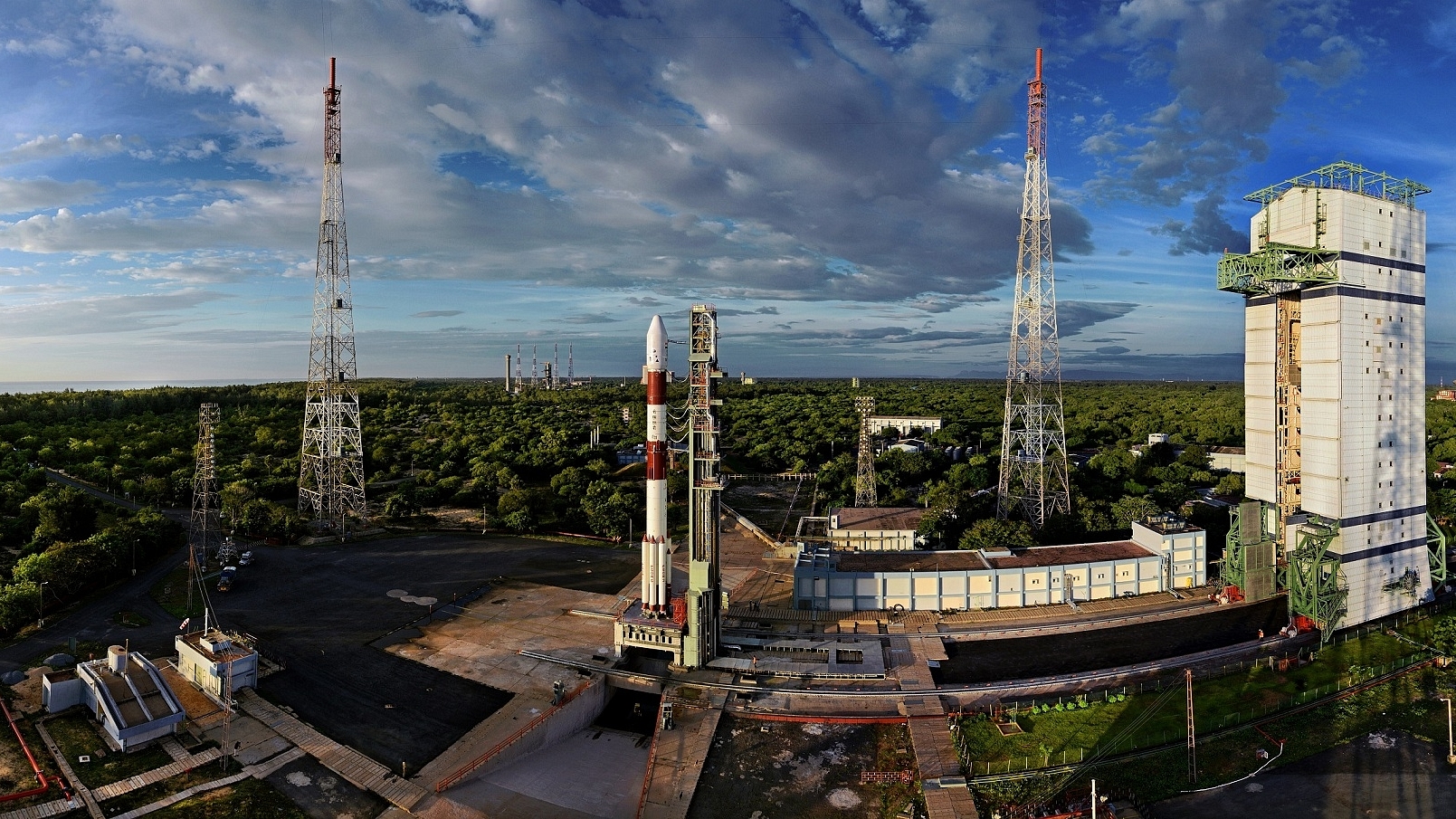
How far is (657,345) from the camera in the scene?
117 ft

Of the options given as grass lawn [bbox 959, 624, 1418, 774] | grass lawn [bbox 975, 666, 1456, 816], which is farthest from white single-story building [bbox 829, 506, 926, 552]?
grass lawn [bbox 975, 666, 1456, 816]

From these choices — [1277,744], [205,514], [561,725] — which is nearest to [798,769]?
[561,725]

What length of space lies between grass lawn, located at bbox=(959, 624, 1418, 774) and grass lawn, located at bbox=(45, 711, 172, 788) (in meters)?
30.1

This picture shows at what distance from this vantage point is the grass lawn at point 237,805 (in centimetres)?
2378

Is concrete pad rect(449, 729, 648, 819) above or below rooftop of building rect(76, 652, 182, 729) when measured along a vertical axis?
below

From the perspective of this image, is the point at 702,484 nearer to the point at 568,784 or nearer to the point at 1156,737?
the point at 568,784

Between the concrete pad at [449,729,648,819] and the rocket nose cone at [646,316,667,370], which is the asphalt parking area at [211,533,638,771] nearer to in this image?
the concrete pad at [449,729,648,819]

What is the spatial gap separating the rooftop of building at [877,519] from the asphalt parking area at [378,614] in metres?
16.2

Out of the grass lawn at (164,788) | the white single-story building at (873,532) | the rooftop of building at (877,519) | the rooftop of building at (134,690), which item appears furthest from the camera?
the rooftop of building at (877,519)

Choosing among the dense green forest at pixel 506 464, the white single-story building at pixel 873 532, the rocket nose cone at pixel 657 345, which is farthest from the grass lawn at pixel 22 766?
the white single-story building at pixel 873 532

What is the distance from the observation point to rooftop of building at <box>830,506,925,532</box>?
174 feet

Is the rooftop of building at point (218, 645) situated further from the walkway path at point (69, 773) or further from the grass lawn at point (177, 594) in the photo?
the grass lawn at point (177, 594)

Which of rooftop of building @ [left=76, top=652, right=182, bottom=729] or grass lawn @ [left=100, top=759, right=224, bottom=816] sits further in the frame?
rooftop of building @ [left=76, top=652, right=182, bottom=729]

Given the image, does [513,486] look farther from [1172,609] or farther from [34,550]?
[1172,609]
